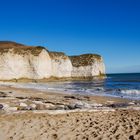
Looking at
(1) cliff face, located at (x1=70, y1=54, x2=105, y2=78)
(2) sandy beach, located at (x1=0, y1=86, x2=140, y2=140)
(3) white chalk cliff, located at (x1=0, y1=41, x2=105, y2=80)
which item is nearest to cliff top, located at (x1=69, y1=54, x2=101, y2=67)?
(1) cliff face, located at (x1=70, y1=54, x2=105, y2=78)

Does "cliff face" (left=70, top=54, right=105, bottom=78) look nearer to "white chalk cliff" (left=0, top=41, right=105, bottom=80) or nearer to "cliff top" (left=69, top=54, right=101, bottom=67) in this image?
"cliff top" (left=69, top=54, right=101, bottom=67)

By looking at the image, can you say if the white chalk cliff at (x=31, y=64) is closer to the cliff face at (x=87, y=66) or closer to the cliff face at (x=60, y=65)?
the cliff face at (x=60, y=65)

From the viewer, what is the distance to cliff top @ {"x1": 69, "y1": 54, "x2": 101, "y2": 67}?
100 metres

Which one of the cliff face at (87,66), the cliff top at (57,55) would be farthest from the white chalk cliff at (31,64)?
the cliff face at (87,66)

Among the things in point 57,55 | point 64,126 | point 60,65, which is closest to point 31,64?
point 57,55

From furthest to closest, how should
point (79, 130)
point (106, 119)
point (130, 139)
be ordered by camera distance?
point (106, 119) → point (79, 130) → point (130, 139)

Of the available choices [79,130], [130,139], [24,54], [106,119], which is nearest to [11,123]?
[79,130]

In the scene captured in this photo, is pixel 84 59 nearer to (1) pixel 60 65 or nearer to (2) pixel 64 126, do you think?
(1) pixel 60 65

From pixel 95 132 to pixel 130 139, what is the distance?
1.28 meters

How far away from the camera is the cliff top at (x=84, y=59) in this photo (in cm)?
10030

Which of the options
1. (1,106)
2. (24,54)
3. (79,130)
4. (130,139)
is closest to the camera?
(130,139)

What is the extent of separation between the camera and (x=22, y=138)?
28.4ft

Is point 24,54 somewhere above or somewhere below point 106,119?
above

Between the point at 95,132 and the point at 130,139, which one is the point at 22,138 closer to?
the point at 95,132
